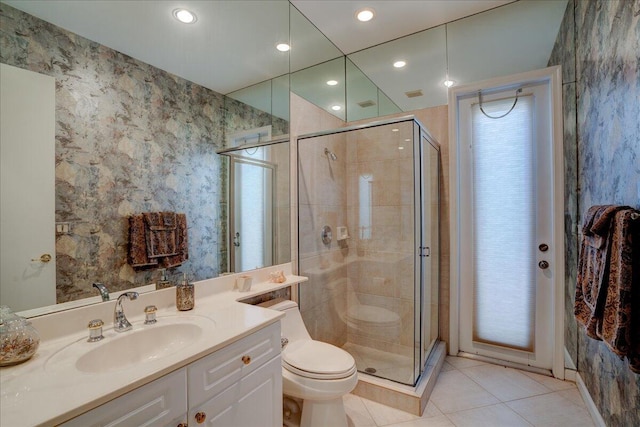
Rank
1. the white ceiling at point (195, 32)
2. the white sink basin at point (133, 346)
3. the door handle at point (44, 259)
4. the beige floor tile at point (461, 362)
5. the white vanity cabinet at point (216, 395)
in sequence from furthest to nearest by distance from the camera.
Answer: the beige floor tile at point (461, 362), the white ceiling at point (195, 32), the door handle at point (44, 259), the white sink basin at point (133, 346), the white vanity cabinet at point (216, 395)

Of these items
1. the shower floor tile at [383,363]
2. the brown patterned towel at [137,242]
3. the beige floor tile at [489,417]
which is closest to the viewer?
the brown patterned towel at [137,242]

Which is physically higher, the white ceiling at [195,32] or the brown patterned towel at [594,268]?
the white ceiling at [195,32]

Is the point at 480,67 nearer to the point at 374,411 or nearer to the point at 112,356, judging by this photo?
the point at 374,411

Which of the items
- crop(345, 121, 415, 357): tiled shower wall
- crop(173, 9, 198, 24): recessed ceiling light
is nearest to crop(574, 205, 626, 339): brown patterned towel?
crop(345, 121, 415, 357): tiled shower wall

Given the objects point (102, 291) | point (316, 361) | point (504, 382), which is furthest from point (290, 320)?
point (504, 382)

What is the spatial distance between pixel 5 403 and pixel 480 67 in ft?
10.9

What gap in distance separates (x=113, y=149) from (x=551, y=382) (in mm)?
3273

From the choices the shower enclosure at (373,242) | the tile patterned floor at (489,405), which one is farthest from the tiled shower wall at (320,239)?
the tile patterned floor at (489,405)

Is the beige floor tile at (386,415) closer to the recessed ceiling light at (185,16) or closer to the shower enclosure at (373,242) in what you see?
the shower enclosure at (373,242)

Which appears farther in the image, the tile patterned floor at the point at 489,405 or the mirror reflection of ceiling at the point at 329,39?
the tile patterned floor at the point at 489,405

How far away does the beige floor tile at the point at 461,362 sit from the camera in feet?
8.26

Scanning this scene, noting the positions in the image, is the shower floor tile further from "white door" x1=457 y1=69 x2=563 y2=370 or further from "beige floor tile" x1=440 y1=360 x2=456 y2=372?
"white door" x1=457 y1=69 x2=563 y2=370

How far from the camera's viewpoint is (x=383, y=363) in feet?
7.54

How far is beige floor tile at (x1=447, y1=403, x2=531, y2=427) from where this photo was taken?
182 cm
